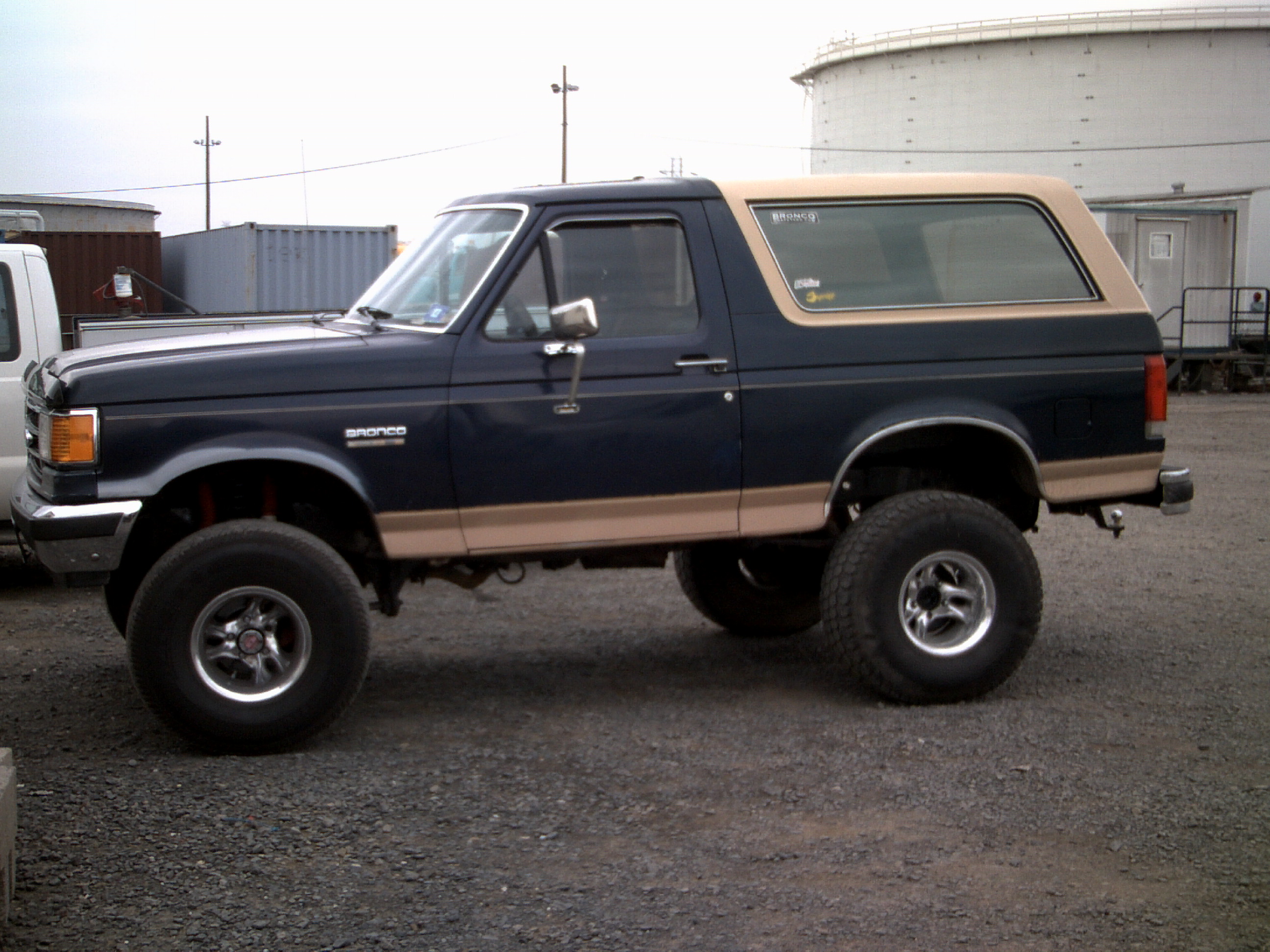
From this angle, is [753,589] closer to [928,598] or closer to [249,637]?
[928,598]

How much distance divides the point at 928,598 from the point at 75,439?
3.57 meters

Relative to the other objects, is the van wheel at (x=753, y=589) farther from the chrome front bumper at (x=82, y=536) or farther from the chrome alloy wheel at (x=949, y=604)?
the chrome front bumper at (x=82, y=536)

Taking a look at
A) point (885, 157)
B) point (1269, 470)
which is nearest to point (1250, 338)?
point (1269, 470)

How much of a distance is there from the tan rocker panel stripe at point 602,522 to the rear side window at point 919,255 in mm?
885

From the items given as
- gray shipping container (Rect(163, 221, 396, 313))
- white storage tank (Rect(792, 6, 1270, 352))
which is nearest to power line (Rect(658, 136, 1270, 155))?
white storage tank (Rect(792, 6, 1270, 352))

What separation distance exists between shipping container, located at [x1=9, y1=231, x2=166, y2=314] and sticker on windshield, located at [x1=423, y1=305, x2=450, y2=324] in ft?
54.8

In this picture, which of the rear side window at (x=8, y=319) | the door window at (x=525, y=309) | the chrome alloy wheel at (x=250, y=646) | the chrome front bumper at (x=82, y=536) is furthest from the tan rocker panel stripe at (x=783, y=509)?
the rear side window at (x=8, y=319)

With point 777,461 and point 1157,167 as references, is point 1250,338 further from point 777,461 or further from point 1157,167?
point 777,461

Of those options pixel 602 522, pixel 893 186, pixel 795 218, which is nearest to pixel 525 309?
pixel 602 522

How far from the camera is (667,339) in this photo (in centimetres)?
560

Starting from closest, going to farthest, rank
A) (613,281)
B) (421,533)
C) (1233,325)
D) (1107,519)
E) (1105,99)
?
(421,533)
(613,281)
(1107,519)
(1233,325)
(1105,99)

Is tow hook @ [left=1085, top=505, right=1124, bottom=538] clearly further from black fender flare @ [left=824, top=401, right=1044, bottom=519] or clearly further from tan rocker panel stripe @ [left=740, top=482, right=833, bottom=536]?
tan rocker panel stripe @ [left=740, top=482, right=833, bottom=536]

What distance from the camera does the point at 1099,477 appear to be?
609cm

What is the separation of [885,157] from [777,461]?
50.5 meters
